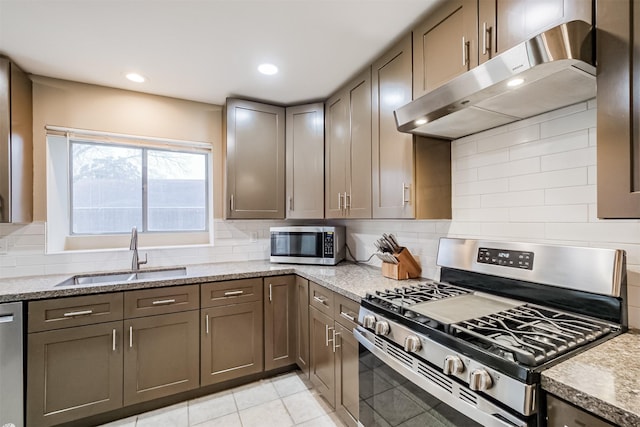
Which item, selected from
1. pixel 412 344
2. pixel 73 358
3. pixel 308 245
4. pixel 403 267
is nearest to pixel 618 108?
pixel 412 344

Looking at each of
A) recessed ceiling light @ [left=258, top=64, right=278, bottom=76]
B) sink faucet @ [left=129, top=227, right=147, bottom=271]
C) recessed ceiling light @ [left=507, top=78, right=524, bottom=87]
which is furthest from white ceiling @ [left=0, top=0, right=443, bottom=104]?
sink faucet @ [left=129, top=227, right=147, bottom=271]

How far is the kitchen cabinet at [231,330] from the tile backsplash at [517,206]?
875 millimetres

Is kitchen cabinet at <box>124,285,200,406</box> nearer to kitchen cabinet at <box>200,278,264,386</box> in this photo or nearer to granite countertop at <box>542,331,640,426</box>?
kitchen cabinet at <box>200,278,264,386</box>

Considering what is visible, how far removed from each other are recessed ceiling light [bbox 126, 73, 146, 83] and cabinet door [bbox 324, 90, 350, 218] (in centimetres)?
146

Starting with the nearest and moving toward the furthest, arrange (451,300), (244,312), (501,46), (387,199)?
(501,46) → (451,300) → (387,199) → (244,312)

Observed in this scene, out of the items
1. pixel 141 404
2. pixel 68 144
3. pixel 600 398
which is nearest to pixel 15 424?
pixel 141 404

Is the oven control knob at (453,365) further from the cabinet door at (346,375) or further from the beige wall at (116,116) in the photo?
the beige wall at (116,116)

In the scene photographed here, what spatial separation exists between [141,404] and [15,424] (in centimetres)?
63

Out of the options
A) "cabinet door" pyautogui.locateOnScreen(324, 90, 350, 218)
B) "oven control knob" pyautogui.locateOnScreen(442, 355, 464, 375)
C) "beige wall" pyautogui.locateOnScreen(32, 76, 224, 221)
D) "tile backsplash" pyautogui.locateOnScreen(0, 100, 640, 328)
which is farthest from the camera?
"cabinet door" pyautogui.locateOnScreen(324, 90, 350, 218)

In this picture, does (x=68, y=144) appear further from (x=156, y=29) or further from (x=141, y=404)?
(x=141, y=404)

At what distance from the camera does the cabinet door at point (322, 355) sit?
6.44 feet

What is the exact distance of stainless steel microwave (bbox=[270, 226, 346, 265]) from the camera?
2.63 m

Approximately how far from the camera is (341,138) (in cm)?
247

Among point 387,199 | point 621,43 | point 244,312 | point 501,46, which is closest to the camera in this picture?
point 621,43
